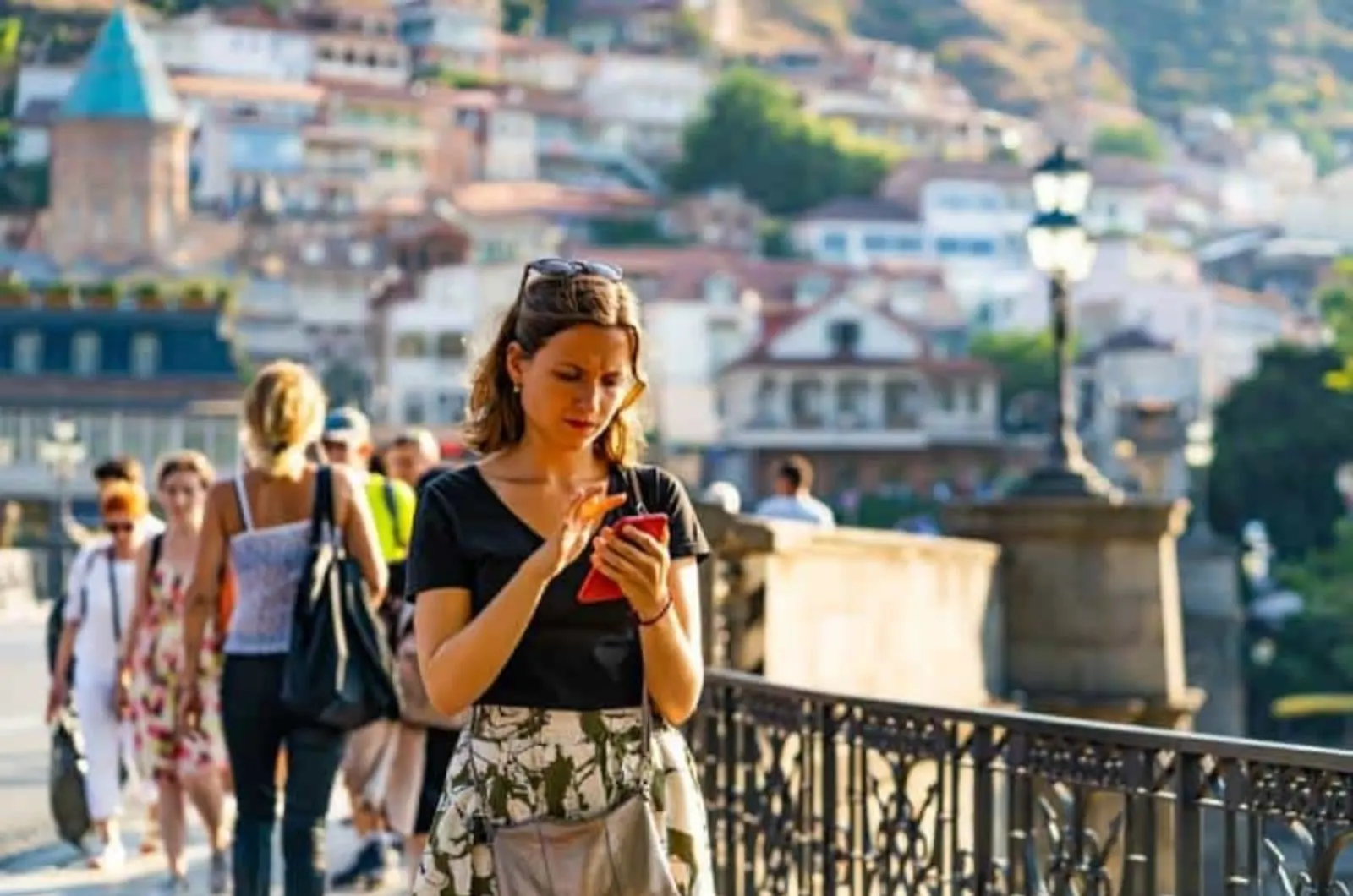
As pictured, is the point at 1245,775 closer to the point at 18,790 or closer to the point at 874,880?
the point at 874,880

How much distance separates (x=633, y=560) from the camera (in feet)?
16.1

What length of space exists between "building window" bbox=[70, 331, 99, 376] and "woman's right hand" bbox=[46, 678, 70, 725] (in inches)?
3513

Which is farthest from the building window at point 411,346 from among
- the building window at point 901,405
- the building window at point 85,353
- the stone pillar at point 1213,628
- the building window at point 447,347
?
the stone pillar at point 1213,628

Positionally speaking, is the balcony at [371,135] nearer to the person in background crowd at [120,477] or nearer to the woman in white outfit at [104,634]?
the person in background crowd at [120,477]

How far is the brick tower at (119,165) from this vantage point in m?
158

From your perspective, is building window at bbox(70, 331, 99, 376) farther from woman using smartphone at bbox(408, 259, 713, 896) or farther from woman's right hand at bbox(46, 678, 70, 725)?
woman using smartphone at bbox(408, 259, 713, 896)

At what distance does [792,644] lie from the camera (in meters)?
14.0

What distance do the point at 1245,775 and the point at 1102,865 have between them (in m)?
0.88

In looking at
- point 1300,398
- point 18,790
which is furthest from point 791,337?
point 18,790

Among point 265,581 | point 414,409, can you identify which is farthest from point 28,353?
point 265,581

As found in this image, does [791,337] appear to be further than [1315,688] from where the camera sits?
Yes

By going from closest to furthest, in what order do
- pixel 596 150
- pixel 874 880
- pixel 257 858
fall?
1. pixel 257 858
2. pixel 874 880
3. pixel 596 150

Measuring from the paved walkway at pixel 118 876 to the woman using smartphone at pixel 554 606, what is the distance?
5669 mm

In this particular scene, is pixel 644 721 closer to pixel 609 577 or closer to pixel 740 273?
pixel 609 577
